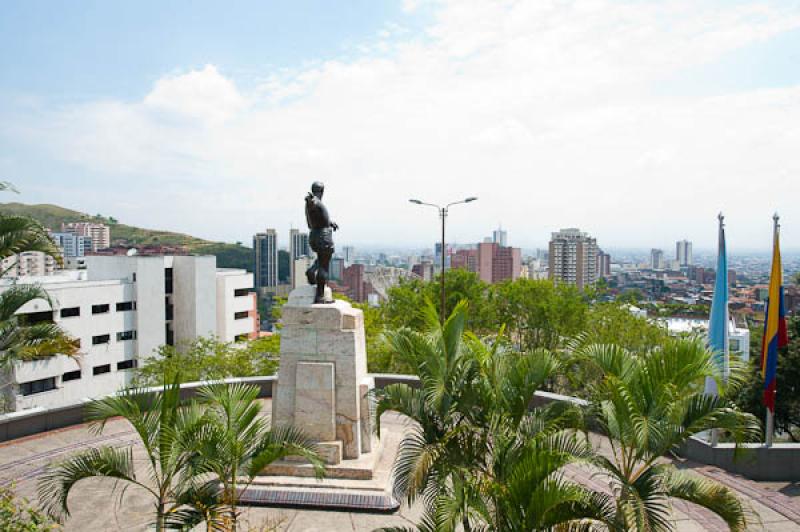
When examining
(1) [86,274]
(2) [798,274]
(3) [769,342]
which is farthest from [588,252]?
(3) [769,342]

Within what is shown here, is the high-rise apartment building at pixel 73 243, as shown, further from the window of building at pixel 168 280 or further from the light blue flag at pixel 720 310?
the light blue flag at pixel 720 310

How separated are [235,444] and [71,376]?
125 feet

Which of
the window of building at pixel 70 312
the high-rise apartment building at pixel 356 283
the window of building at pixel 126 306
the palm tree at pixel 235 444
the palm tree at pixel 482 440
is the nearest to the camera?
the palm tree at pixel 482 440

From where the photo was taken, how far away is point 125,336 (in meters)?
41.9

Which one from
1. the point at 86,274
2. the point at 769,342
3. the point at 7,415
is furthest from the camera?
the point at 86,274

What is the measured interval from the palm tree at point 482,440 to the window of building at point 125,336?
39.5 metres

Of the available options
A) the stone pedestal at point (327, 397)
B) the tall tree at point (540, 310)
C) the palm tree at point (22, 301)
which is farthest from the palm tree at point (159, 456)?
the tall tree at point (540, 310)

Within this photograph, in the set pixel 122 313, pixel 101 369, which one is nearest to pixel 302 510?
pixel 101 369

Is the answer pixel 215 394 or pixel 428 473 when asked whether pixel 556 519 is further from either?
pixel 215 394

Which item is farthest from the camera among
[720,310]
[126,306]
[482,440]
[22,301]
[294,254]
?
[294,254]

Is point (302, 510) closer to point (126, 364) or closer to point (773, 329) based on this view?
point (773, 329)

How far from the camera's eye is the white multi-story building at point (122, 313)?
36094 millimetres

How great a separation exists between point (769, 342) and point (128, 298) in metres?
40.8

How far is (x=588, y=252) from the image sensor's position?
14550 cm
